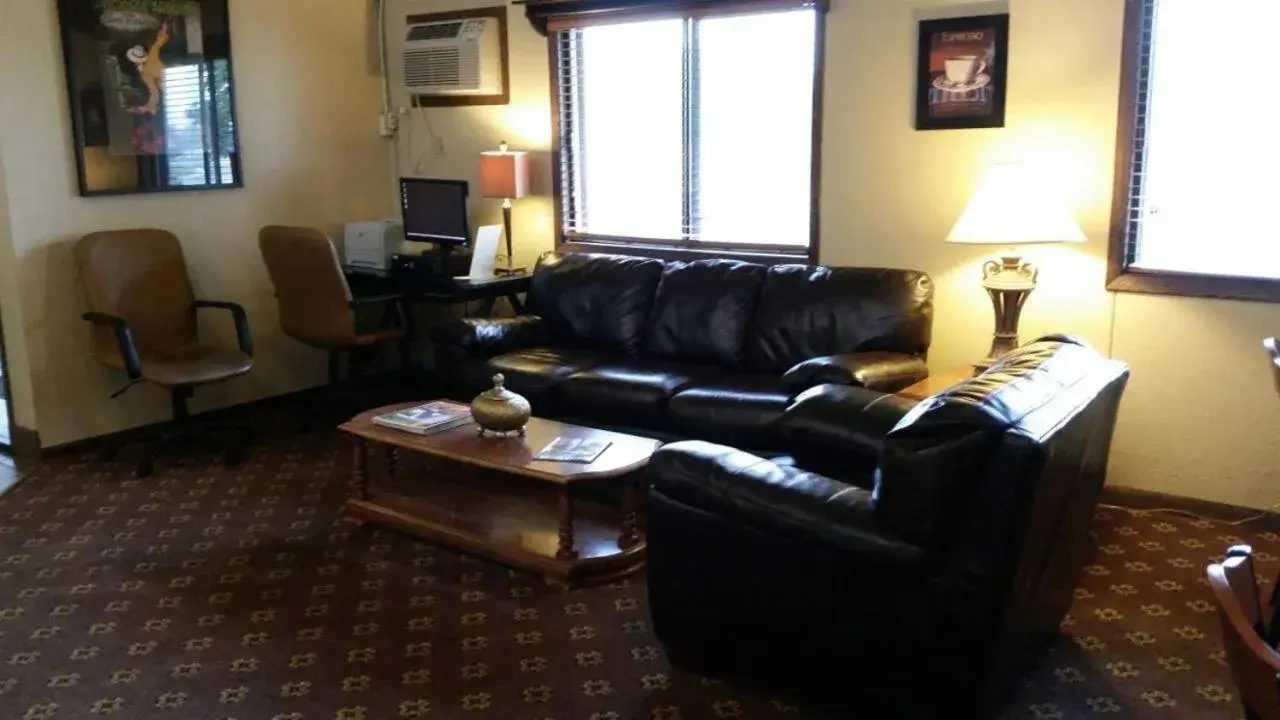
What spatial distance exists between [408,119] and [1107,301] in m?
3.84

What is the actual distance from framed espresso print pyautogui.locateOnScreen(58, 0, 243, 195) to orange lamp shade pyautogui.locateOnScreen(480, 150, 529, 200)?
1244 mm

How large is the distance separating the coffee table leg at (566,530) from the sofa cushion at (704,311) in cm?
142

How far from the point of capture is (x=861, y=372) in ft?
12.7

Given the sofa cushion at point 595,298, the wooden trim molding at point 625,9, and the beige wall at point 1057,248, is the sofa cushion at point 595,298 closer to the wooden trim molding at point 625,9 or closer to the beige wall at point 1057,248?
the beige wall at point 1057,248

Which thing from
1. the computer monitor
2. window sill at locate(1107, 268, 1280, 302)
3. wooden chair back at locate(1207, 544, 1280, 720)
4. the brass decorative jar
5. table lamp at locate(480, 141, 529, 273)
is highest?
table lamp at locate(480, 141, 529, 273)

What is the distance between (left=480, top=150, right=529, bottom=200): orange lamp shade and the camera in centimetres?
539

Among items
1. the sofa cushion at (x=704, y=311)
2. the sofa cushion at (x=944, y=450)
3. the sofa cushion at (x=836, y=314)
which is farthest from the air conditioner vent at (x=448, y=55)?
the sofa cushion at (x=944, y=450)

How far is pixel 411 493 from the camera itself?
4102 millimetres

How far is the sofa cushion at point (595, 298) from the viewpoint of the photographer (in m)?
4.92

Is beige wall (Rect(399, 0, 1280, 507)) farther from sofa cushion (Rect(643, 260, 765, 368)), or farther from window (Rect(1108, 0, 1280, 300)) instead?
sofa cushion (Rect(643, 260, 765, 368))

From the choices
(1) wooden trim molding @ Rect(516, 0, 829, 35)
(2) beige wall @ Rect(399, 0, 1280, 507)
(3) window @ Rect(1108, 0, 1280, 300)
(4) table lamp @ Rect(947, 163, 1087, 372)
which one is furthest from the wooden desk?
(3) window @ Rect(1108, 0, 1280, 300)

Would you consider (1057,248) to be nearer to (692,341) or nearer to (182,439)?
(692,341)

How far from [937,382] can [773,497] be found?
1.64m

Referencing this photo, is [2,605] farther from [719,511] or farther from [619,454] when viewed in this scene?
[719,511]
